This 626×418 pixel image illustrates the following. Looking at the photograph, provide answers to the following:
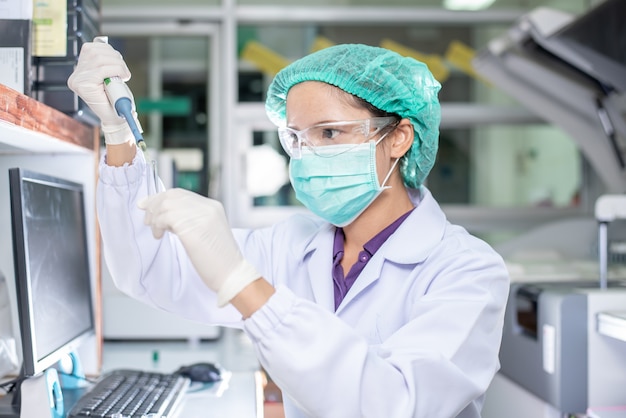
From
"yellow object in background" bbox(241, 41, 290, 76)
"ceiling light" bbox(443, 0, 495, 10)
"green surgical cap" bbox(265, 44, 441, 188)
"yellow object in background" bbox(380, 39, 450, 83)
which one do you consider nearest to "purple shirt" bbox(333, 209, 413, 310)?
"green surgical cap" bbox(265, 44, 441, 188)

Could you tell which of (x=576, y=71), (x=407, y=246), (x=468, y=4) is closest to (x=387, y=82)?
(x=407, y=246)

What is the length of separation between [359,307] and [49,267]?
22.3 inches

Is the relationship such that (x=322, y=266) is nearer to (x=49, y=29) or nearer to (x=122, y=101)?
(x=122, y=101)

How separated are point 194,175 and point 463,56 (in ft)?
4.90

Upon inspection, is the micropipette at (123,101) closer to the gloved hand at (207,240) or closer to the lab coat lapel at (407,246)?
the gloved hand at (207,240)

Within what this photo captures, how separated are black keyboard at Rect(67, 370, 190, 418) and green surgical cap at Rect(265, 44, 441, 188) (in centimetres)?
62

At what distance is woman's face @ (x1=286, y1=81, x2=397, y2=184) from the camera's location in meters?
1.14

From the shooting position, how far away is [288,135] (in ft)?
3.93

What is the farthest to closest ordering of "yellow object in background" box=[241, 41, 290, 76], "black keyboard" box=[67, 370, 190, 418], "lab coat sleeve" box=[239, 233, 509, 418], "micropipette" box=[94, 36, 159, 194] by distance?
"yellow object in background" box=[241, 41, 290, 76]
"black keyboard" box=[67, 370, 190, 418]
"micropipette" box=[94, 36, 159, 194]
"lab coat sleeve" box=[239, 233, 509, 418]

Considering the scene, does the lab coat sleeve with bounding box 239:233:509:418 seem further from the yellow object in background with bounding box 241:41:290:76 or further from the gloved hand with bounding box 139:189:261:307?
the yellow object in background with bounding box 241:41:290:76

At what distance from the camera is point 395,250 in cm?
116

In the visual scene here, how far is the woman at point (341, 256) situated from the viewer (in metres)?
0.84

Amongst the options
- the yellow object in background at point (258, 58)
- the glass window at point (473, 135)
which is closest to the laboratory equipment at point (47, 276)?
the yellow object in background at point (258, 58)

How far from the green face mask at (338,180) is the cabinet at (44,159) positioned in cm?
46
